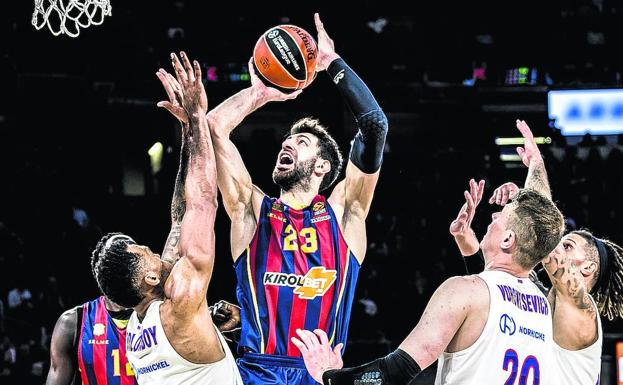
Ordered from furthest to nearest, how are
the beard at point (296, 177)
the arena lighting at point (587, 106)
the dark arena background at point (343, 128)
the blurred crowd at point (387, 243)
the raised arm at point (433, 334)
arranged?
the arena lighting at point (587, 106)
the dark arena background at point (343, 128)
the blurred crowd at point (387, 243)
the beard at point (296, 177)
the raised arm at point (433, 334)

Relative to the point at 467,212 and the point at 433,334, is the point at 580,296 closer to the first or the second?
the point at 467,212

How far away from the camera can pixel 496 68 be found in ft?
55.1

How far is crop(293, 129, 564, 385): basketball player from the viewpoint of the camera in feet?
13.2

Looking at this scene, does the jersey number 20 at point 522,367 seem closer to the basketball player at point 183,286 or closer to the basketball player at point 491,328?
the basketball player at point 491,328

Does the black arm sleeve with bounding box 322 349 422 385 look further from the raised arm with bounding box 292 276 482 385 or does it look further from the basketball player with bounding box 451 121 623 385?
the basketball player with bounding box 451 121 623 385

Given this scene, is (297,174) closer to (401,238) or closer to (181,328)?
(181,328)

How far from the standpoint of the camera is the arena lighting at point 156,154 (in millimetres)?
15945

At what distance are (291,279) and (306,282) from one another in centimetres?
9

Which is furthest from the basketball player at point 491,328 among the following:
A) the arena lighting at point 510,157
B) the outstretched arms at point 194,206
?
the arena lighting at point 510,157

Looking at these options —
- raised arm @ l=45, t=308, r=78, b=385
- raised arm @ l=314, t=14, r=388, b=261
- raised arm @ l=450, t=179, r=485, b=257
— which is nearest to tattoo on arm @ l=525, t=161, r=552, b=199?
raised arm @ l=450, t=179, r=485, b=257

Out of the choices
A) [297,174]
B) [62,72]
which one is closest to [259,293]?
[297,174]

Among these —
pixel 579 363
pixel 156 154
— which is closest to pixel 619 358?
pixel 579 363

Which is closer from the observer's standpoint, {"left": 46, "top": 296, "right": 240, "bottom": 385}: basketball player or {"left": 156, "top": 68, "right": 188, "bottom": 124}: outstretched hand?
{"left": 156, "top": 68, "right": 188, "bottom": 124}: outstretched hand

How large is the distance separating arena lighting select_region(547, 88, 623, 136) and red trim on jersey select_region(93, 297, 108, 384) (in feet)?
41.9
